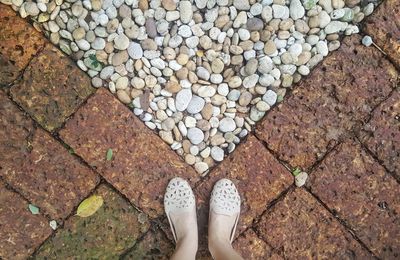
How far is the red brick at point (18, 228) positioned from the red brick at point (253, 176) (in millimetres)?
718

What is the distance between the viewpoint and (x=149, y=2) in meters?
2.23

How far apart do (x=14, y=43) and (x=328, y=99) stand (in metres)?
1.29

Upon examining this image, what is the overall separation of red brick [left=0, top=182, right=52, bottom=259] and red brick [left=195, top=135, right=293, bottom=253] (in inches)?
28.3

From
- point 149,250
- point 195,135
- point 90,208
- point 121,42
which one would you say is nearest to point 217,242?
point 149,250

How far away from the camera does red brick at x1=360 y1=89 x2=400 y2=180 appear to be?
2.26 metres

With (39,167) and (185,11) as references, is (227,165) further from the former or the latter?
(39,167)

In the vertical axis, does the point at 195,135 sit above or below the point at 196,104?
below

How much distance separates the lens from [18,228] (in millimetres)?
2238

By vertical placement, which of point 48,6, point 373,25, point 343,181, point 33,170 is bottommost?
point 33,170

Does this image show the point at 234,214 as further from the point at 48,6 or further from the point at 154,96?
the point at 48,6

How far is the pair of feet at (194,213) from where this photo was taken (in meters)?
2.18

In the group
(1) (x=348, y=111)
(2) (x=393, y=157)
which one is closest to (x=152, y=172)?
(1) (x=348, y=111)

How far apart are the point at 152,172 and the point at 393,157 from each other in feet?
3.24

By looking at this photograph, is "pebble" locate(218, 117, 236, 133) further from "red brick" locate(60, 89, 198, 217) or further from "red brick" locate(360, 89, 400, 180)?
"red brick" locate(360, 89, 400, 180)
